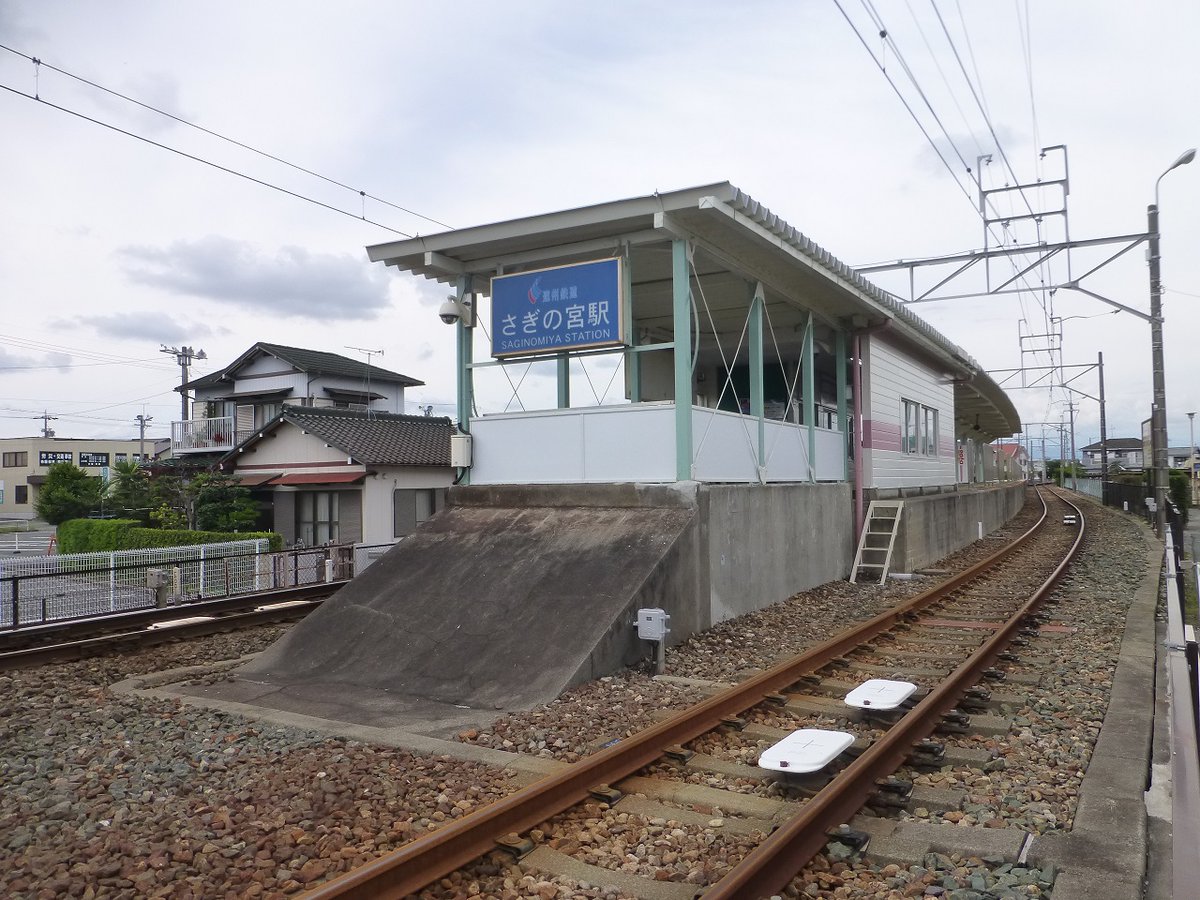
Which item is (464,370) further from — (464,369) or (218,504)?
(218,504)

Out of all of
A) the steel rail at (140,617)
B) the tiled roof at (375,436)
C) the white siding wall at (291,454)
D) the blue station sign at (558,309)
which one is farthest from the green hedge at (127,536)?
the blue station sign at (558,309)

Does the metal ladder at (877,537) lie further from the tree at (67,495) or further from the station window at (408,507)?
the tree at (67,495)

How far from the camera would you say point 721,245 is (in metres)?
10.9

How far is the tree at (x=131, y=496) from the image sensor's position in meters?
28.3

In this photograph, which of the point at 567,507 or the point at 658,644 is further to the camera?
the point at 567,507

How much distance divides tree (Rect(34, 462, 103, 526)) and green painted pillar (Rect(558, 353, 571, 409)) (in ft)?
101

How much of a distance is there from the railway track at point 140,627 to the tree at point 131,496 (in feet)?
56.4

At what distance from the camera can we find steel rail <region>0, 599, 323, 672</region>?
8969 mm

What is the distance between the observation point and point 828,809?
430 cm

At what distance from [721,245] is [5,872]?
9.37 metres

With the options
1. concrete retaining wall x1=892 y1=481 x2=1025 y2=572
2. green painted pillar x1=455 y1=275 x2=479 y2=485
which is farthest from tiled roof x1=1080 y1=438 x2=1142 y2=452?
green painted pillar x1=455 y1=275 x2=479 y2=485

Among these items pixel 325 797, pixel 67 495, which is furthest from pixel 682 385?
pixel 67 495

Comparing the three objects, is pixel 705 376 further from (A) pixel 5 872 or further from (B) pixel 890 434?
(A) pixel 5 872

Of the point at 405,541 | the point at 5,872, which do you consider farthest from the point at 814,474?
the point at 5,872
